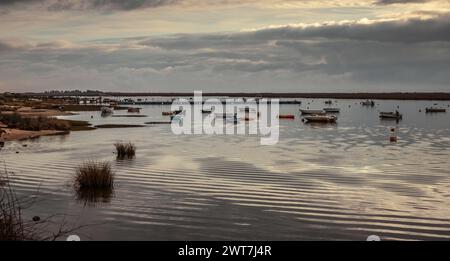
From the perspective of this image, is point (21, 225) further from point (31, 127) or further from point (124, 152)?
point (31, 127)

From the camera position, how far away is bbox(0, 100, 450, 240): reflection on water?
16.6m

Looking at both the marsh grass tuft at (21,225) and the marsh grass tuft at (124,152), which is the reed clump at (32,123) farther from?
the marsh grass tuft at (21,225)

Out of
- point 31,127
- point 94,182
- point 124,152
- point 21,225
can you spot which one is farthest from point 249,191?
point 31,127

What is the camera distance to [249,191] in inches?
896

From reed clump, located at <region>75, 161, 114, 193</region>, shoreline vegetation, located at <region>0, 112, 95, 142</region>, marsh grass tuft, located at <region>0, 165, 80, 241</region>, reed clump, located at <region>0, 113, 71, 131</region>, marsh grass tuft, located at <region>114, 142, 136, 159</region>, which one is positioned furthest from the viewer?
reed clump, located at <region>0, 113, 71, 131</region>

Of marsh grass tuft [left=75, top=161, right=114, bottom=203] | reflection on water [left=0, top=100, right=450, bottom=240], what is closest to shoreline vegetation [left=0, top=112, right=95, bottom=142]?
reflection on water [left=0, top=100, right=450, bottom=240]

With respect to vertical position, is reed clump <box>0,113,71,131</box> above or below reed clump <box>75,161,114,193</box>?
below

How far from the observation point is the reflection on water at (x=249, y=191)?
16594 mm

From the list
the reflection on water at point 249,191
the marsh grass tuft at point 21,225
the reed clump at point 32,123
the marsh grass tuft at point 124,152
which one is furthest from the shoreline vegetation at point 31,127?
the marsh grass tuft at point 21,225

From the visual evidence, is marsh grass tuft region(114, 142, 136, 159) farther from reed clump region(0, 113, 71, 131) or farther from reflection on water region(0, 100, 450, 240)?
reed clump region(0, 113, 71, 131)

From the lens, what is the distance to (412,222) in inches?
690
